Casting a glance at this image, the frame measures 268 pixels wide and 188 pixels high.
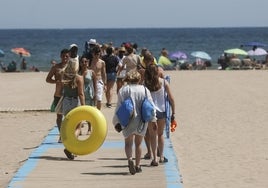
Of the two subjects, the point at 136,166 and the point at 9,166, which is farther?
the point at 9,166

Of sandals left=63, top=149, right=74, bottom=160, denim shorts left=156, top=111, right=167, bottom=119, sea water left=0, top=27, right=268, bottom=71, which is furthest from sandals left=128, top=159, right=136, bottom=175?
sea water left=0, top=27, right=268, bottom=71

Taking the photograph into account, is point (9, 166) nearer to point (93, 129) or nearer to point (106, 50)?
point (93, 129)

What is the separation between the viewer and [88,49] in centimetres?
1509

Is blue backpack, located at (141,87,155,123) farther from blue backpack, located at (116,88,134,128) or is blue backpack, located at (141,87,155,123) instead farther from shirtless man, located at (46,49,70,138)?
shirtless man, located at (46,49,70,138)

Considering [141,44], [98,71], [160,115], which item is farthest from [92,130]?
[141,44]

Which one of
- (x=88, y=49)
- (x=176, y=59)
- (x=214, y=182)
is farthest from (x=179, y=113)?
(x=176, y=59)

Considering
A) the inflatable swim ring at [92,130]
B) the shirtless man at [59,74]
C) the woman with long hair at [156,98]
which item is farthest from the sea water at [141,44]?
the woman with long hair at [156,98]

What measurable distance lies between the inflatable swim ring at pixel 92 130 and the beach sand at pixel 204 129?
35.2 inches

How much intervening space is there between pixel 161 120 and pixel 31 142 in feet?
12.5

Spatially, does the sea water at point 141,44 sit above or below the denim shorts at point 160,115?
below

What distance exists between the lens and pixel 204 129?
14828 mm

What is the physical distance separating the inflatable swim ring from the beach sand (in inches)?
35.2

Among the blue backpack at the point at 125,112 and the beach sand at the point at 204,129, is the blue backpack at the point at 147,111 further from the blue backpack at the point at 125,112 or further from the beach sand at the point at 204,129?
the beach sand at the point at 204,129

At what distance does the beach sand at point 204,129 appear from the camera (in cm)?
1025
